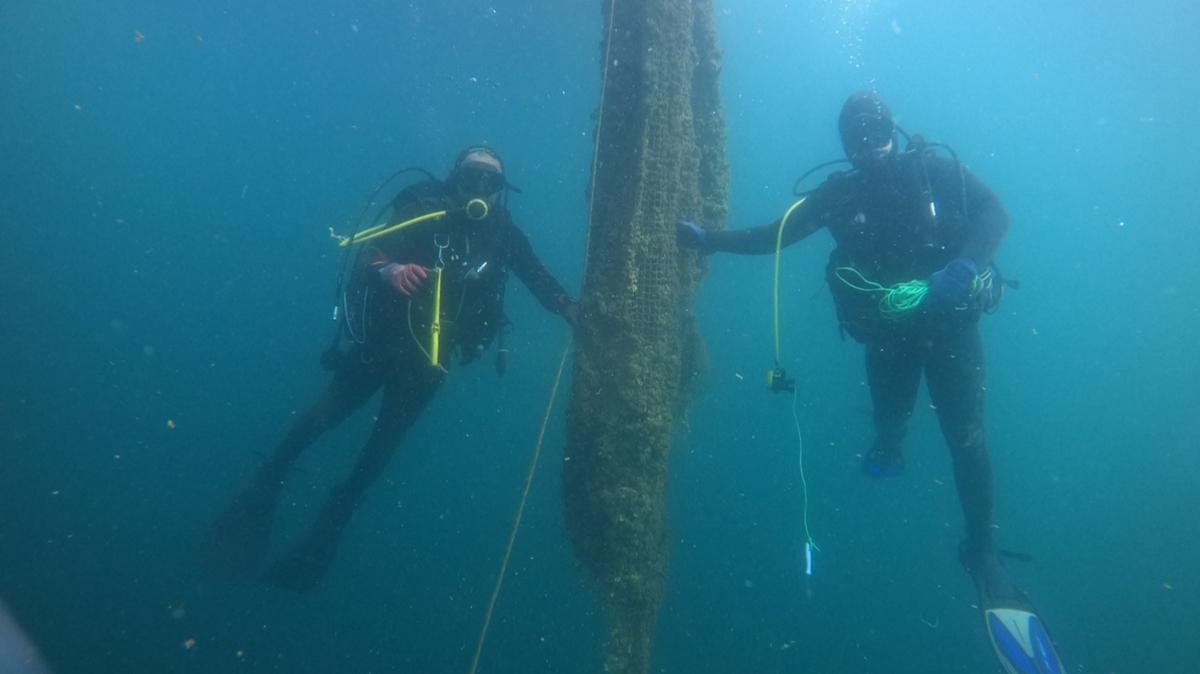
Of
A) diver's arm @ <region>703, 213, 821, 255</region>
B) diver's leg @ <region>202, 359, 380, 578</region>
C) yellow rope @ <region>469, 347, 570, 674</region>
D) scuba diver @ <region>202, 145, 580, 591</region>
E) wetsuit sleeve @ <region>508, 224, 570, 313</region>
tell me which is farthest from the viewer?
diver's leg @ <region>202, 359, 380, 578</region>

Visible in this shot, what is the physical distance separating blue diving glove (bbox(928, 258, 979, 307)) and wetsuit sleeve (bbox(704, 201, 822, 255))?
1.41 metres

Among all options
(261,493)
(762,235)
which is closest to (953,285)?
(762,235)

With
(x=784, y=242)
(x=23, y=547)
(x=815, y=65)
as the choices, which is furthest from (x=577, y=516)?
(x=815, y=65)

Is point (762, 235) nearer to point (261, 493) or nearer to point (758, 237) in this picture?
point (758, 237)

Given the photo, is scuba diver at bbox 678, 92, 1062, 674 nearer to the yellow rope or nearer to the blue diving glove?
the blue diving glove

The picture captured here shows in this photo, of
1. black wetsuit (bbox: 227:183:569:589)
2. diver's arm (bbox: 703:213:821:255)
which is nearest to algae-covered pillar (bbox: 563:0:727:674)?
diver's arm (bbox: 703:213:821:255)

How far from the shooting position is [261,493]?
650 centimetres

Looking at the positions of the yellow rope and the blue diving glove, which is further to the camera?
the blue diving glove

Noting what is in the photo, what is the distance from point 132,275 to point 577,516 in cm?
6635

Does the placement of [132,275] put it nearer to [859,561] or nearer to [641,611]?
[859,561]

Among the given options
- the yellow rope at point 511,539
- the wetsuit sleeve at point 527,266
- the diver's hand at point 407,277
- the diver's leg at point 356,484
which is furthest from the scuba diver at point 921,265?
the diver's leg at point 356,484

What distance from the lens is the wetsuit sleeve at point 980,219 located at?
4840 mm

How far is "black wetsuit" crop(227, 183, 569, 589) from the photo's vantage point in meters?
5.51

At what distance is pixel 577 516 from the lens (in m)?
4.54
